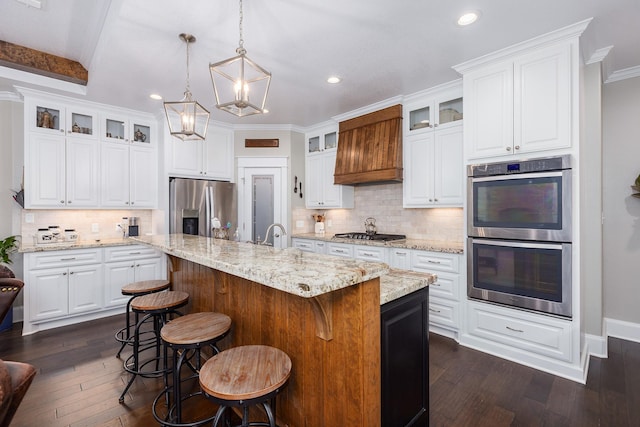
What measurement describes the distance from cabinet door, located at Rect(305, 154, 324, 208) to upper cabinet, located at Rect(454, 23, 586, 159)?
2463 millimetres

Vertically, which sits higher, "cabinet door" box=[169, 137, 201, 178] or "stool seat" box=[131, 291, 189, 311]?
"cabinet door" box=[169, 137, 201, 178]

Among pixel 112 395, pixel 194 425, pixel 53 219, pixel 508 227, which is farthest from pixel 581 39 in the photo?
pixel 53 219

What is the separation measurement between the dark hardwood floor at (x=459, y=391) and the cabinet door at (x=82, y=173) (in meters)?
1.77

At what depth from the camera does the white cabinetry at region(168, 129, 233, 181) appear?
14.4ft

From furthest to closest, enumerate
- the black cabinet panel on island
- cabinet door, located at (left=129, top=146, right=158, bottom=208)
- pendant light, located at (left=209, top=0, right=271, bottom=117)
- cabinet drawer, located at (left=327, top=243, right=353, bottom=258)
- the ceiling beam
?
1. cabinet door, located at (left=129, top=146, right=158, bottom=208)
2. cabinet drawer, located at (left=327, top=243, right=353, bottom=258)
3. the ceiling beam
4. pendant light, located at (left=209, top=0, right=271, bottom=117)
5. the black cabinet panel on island

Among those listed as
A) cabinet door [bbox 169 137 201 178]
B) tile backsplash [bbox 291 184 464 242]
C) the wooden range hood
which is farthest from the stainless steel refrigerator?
the wooden range hood

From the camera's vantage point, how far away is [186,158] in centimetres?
446

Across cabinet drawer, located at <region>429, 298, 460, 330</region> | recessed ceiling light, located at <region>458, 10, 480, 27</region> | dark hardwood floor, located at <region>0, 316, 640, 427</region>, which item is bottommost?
dark hardwood floor, located at <region>0, 316, 640, 427</region>

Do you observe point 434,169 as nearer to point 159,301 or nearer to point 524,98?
point 524,98

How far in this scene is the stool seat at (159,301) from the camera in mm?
2146

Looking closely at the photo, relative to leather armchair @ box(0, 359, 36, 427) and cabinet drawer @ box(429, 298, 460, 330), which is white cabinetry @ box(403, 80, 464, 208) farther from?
leather armchair @ box(0, 359, 36, 427)

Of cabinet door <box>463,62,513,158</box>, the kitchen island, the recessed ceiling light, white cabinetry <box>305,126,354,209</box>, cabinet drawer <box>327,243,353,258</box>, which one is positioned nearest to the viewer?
the kitchen island

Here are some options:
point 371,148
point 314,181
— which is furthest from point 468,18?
point 314,181

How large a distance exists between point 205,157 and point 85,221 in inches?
72.8
